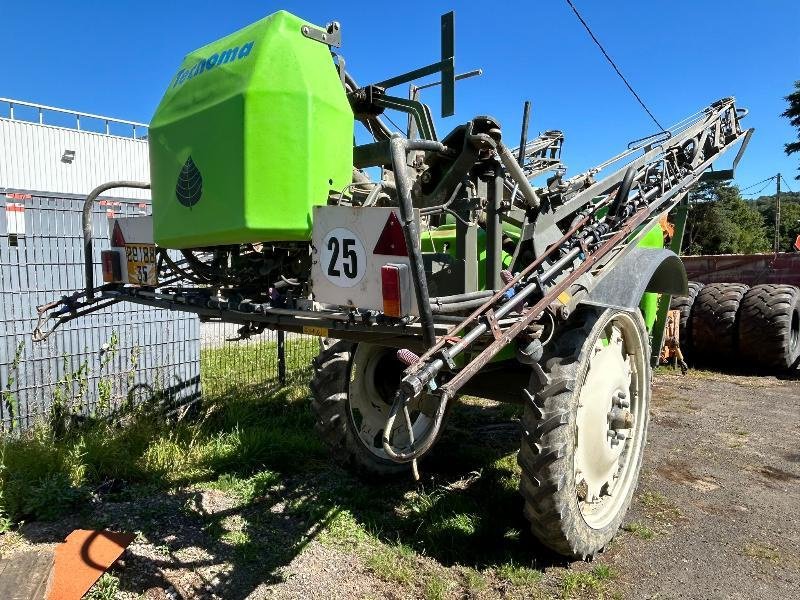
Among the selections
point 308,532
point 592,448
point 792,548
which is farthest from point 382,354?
point 792,548

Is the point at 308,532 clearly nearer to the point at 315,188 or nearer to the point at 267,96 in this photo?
the point at 315,188

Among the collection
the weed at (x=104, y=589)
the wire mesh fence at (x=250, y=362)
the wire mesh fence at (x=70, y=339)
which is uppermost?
the wire mesh fence at (x=70, y=339)

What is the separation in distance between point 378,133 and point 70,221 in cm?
309

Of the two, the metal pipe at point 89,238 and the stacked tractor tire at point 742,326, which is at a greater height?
the metal pipe at point 89,238

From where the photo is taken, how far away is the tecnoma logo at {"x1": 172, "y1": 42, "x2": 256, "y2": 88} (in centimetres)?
284

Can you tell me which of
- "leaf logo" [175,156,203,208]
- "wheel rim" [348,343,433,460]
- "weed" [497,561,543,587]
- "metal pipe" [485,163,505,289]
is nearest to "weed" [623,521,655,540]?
"weed" [497,561,543,587]

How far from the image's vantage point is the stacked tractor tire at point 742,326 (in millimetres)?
8289

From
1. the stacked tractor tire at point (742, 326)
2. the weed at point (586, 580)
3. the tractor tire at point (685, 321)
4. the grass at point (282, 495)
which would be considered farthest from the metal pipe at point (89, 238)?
the stacked tractor tire at point (742, 326)

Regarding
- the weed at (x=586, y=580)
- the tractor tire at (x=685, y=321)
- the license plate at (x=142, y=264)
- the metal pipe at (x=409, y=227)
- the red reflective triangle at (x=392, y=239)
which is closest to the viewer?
the metal pipe at (x=409, y=227)

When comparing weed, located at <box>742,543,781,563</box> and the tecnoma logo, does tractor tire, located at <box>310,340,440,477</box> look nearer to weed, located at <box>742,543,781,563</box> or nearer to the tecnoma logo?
the tecnoma logo

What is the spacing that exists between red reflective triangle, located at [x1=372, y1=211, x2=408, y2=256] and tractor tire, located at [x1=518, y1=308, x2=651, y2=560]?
1.09m

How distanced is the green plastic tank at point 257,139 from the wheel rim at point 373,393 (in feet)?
6.51

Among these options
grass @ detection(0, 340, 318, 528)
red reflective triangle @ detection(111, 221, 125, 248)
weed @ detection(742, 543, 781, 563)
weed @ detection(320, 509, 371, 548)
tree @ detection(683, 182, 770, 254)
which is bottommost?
weed @ detection(742, 543, 781, 563)

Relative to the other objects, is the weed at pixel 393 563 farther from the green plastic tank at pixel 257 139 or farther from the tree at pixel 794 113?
the tree at pixel 794 113
